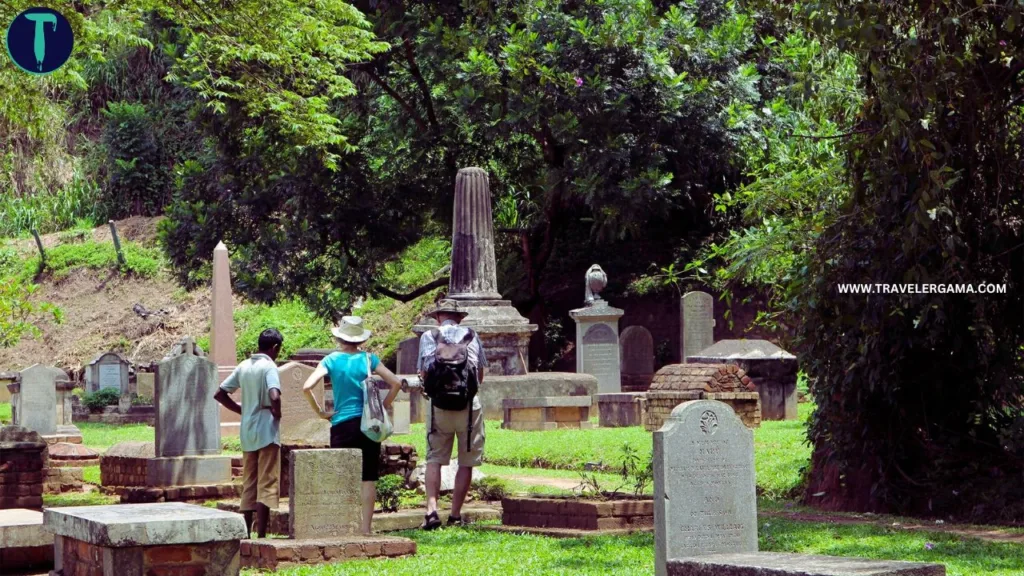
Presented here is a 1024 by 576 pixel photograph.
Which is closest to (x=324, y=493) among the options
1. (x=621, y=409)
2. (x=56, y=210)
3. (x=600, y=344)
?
(x=621, y=409)

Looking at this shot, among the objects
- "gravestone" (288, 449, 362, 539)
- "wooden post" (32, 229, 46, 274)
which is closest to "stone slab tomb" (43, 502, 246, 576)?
"gravestone" (288, 449, 362, 539)

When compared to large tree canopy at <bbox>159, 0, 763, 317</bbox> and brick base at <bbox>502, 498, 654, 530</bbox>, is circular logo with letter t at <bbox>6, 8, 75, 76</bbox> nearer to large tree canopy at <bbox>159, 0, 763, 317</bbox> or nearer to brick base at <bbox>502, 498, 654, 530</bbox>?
brick base at <bbox>502, 498, 654, 530</bbox>

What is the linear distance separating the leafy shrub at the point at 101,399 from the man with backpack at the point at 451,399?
19.6 meters

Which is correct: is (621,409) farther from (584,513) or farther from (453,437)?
(584,513)

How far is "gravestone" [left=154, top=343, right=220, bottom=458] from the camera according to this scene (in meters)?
14.5

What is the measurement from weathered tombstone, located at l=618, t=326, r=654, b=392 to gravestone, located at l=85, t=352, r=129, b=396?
1168 cm

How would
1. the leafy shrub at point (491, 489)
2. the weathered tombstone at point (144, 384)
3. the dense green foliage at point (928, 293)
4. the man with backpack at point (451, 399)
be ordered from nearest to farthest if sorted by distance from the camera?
the dense green foliage at point (928, 293) → the man with backpack at point (451, 399) → the leafy shrub at point (491, 489) → the weathered tombstone at point (144, 384)

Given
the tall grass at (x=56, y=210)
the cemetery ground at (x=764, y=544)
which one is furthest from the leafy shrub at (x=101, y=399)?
the tall grass at (x=56, y=210)

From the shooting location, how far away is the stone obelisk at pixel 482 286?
2402cm

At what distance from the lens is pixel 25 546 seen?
897 cm

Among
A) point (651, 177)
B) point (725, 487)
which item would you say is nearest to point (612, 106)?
point (651, 177)

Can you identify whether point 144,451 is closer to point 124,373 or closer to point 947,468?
point 947,468

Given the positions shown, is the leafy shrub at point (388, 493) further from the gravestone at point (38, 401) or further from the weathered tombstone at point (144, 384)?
the weathered tombstone at point (144, 384)

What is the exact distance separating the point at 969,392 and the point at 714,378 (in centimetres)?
677
